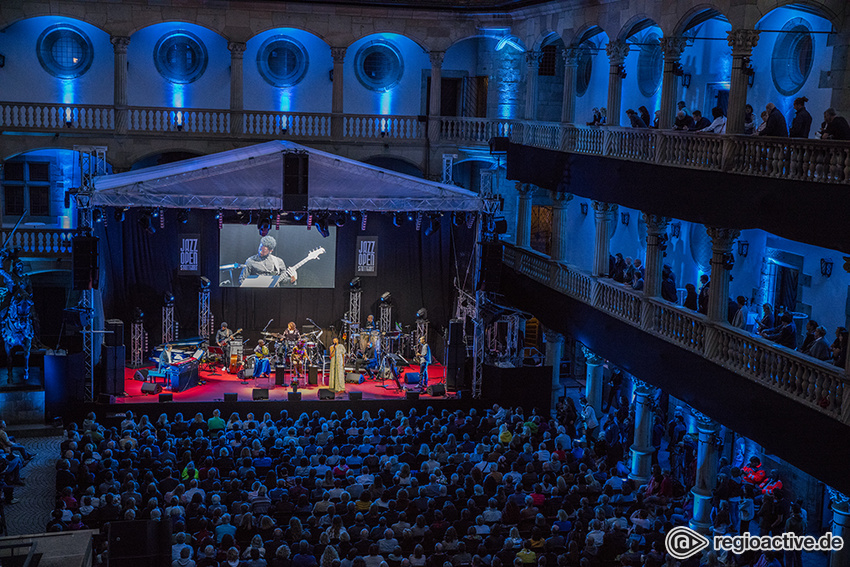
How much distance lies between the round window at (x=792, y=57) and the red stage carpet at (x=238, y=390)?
10305 millimetres

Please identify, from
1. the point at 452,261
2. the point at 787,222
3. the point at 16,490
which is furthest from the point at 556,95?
the point at 16,490

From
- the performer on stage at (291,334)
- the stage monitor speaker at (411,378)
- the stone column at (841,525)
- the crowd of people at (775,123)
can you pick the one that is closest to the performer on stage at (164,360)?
the performer on stage at (291,334)

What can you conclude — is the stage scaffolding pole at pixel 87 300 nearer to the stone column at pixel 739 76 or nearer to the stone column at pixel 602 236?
the stone column at pixel 602 236

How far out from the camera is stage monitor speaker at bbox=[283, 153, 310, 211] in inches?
895

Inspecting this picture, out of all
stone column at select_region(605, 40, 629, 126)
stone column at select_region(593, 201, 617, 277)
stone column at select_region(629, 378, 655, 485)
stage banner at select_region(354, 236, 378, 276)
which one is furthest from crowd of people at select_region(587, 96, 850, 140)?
stage banner at select_region(354, 236, 378, 276)

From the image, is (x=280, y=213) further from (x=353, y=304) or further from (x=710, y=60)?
(x=710, y=60)

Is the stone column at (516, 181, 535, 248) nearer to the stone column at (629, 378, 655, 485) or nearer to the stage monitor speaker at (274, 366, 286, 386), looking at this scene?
the stone column at (629, 378, 655, 485)

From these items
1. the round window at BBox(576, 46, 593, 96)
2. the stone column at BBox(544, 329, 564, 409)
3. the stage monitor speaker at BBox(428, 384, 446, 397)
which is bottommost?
the stage monitor speaker at BBox(428, 384, 446, 397)

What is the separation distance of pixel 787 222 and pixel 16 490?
14.9 m

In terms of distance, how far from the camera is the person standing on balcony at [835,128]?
14.0 meters

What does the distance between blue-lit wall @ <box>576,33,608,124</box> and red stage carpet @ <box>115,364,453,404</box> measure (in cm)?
871

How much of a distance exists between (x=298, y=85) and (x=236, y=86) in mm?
2510

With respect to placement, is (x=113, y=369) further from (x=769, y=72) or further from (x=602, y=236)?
(x=769, y=72)

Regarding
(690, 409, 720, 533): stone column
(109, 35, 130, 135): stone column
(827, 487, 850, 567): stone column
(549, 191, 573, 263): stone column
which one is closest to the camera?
(827, 487, 850, 567): stone column
